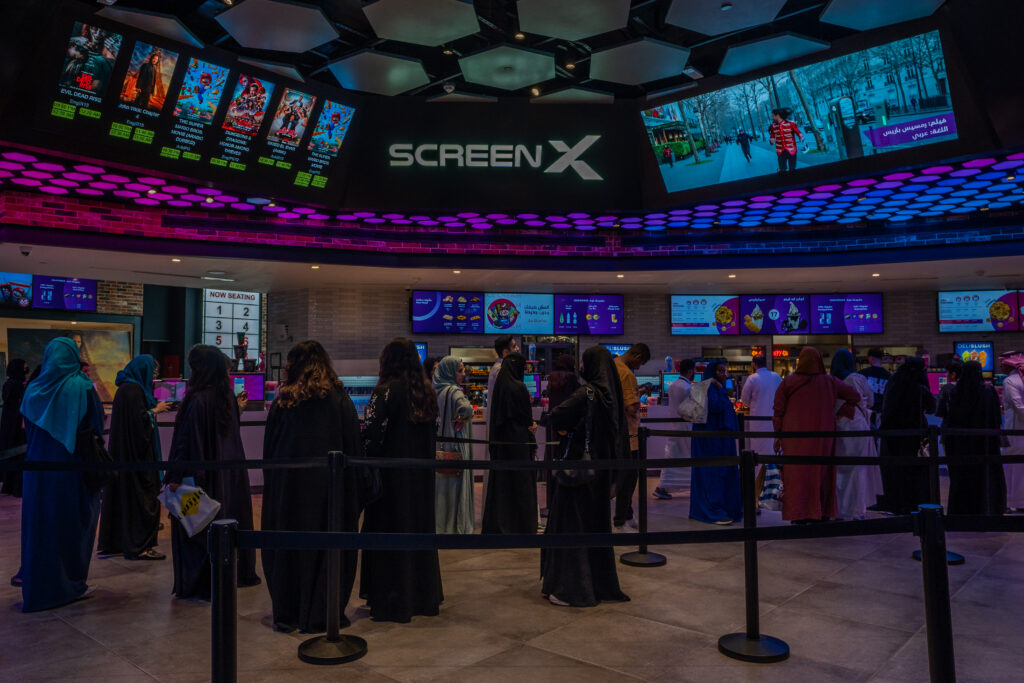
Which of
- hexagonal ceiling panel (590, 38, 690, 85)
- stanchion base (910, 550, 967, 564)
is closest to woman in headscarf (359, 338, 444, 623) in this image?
stanchion base (910, 550, 967, 564)

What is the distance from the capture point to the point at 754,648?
11.5 feet

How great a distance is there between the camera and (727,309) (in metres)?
13.8

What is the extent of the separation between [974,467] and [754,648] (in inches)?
184

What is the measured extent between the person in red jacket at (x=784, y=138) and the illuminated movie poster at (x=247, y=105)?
5.50 metres

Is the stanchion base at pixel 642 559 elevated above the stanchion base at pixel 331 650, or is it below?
below

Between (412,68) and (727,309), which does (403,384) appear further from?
(727,309)

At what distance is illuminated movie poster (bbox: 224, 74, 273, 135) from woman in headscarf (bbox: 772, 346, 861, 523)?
611 cm

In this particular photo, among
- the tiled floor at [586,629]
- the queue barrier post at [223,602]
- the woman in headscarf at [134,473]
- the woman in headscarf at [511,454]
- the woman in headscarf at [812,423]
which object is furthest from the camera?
the woman in headscarf at [812,423]

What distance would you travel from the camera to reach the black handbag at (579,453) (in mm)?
4180

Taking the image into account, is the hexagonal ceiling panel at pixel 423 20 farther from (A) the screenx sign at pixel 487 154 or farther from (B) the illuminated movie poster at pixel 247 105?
(A) the screenx sign at pixel 487 154

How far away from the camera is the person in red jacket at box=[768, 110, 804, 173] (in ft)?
26.4

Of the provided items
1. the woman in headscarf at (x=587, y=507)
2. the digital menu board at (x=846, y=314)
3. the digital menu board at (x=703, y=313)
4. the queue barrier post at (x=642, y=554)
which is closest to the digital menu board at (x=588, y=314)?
the digital menu board at (x=703, y=313)

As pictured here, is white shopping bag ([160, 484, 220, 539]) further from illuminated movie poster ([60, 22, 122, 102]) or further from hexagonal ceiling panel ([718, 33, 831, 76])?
hexagonal ceiling panel ([718, 33, 831, 76])

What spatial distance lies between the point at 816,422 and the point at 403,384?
4.07 meters
